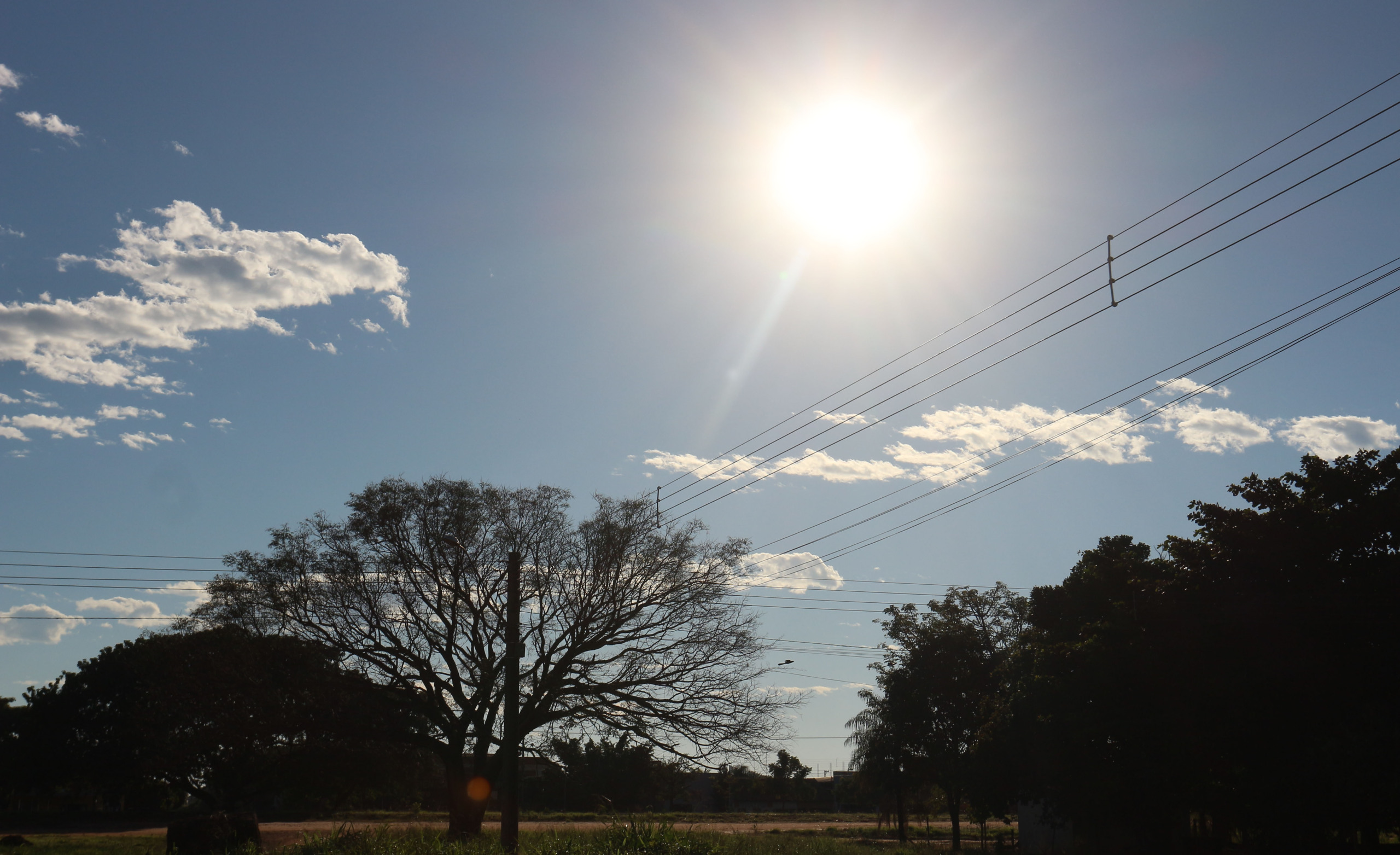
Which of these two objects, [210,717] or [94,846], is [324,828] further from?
[210,717]

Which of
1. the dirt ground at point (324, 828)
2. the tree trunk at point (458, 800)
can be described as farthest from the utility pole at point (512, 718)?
the tree trunk at point (458, 800)

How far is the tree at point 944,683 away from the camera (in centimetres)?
3725

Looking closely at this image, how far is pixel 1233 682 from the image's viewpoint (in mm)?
19391

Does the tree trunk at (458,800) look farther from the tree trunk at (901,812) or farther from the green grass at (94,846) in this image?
the tree trunk at (901,812)

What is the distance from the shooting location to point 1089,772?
23094 millimetres

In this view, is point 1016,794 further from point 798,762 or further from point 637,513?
point 798,762

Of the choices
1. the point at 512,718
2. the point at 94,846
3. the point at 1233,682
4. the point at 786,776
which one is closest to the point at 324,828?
the point at 94,846

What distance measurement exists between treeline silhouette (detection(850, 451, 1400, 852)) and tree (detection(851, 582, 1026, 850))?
7.53 meters

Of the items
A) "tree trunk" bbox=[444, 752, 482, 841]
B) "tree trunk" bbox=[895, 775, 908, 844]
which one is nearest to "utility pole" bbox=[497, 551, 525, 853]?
"tree trunk" bbox=[444, 752, 482, 841]

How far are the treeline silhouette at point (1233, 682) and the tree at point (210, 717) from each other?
778 inches

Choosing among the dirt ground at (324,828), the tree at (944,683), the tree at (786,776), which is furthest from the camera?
the tree at (786,776)

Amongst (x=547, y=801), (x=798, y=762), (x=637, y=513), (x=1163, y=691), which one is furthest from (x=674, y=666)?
(x=798, y=762)

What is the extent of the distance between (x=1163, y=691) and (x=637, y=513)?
14.9 m

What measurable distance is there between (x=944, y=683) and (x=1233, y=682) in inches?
737
